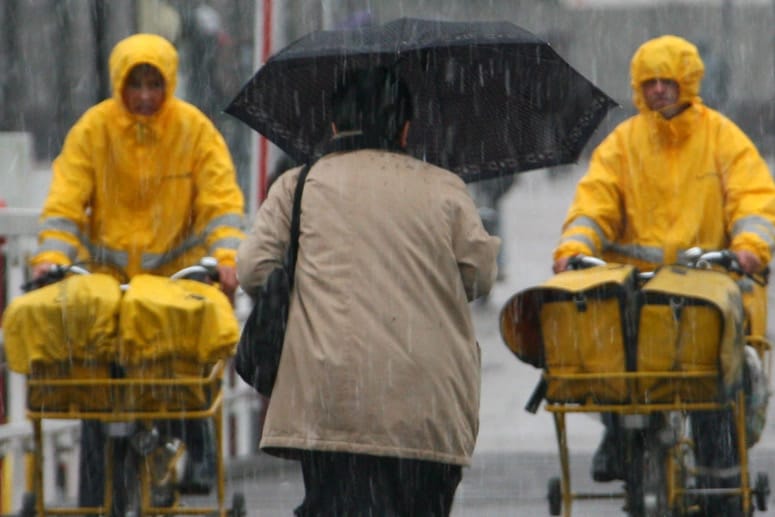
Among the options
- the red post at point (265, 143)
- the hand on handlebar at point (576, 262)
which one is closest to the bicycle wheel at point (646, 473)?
the hand on handlebar at point (576, 262)

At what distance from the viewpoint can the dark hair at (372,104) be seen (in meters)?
5.66

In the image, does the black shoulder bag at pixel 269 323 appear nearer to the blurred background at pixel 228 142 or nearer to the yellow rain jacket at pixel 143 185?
the blurred background at pixel 228 142

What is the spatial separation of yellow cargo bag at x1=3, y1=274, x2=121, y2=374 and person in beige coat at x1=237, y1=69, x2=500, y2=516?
1.42m

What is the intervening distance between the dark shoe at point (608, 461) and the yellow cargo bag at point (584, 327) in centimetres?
85

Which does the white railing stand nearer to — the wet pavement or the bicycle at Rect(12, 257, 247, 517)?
the wet pavement

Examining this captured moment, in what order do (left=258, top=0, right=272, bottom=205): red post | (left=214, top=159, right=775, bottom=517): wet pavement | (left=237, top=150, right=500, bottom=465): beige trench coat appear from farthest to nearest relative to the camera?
(left=258, top=0, right=272, bottom=205): red post, (left=214, top=159, right=775, bottom=517): wet pavement, (left=237, top=150, right=500, bottom=465): beige trench coat

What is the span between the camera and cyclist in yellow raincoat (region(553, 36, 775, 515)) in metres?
8.05

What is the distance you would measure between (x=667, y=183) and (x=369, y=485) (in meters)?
2.95

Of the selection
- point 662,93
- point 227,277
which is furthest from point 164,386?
point 662,93

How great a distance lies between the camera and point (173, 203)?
7859mm

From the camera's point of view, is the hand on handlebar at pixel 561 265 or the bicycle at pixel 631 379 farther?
the hand on handlebar at pixel 561 265

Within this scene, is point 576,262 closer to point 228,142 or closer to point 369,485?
point 369,485

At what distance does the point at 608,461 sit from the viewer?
813cm

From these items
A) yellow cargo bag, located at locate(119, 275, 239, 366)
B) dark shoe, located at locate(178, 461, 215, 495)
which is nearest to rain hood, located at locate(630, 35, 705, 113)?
yellow cargo bag, located at locate(119, 275, 239, 366)
